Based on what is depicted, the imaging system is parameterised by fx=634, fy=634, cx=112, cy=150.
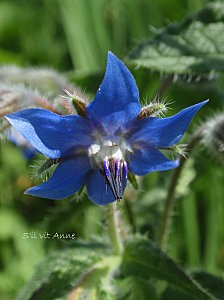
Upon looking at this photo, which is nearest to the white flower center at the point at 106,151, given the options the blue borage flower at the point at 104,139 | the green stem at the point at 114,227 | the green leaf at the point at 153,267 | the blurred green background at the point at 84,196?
the blue borage flower at the point at 104,139

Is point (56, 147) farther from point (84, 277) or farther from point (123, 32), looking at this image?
point (123, 32)

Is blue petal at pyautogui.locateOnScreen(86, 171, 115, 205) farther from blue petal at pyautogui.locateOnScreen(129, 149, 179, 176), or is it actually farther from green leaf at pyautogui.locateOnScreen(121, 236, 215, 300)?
green leaf at pyautogui.locateOnScreen(121, 236, 215, 300)

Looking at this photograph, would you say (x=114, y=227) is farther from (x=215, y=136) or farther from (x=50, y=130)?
(x=50, y=130)

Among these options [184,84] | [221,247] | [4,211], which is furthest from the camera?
[4,211]

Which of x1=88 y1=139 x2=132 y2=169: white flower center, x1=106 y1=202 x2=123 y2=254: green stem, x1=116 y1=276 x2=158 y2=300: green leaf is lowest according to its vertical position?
x1=116 y1=276 x2=158 y2=300: green leaf

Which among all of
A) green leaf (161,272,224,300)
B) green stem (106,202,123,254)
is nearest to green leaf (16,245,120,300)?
green stem (106,202,123,254)

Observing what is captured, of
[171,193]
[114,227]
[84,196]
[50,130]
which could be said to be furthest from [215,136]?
[50,130]

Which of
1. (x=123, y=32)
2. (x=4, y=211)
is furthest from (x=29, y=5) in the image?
(x=4, y=211)
